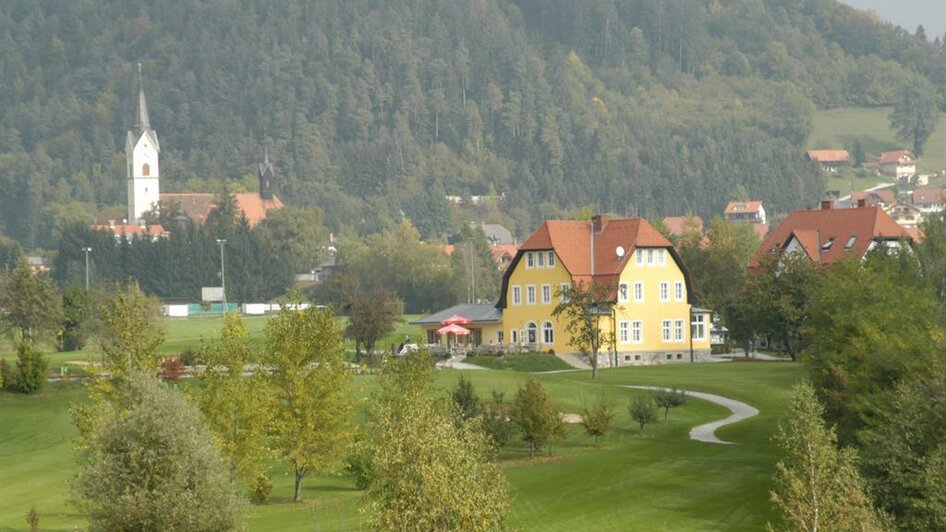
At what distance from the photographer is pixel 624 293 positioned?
88.8 m

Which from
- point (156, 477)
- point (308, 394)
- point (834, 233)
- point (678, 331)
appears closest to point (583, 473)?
point (308, 394)

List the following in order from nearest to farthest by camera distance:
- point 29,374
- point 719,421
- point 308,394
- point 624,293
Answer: point 308,394 → point 719,421 → point 29,374 → point 624,293

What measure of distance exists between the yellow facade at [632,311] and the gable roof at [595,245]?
0.96 feet

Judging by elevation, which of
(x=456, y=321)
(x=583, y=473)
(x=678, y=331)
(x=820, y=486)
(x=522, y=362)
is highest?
(x=456, y=321)

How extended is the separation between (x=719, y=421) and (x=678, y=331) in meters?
31.0

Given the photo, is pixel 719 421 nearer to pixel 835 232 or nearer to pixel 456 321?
pixel 456 321

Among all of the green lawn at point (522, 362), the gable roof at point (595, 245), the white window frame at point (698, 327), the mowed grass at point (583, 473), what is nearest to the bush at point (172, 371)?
the mowed grass at point (583, 473)

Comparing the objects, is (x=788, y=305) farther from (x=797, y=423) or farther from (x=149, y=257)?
(x=149, y=257)

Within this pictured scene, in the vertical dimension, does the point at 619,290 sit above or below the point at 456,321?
above

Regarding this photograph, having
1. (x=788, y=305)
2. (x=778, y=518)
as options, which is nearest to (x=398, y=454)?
(x=778, y=518)

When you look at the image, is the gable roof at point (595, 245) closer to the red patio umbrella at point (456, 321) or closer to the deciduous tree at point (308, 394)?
the red patio umbrella at point (456, 321)

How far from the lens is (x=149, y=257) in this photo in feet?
557

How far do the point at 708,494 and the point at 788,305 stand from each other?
38.8 metres

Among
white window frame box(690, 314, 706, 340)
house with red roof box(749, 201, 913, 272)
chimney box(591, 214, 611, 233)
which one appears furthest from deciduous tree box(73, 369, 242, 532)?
house with red roof box(749, 201, 913, 272)
